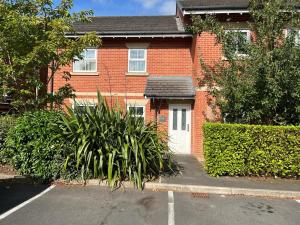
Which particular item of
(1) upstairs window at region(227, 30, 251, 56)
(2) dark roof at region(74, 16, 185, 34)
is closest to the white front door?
(2) dark roof at region(74, 16, 185, 34)

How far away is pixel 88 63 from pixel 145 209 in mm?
9380

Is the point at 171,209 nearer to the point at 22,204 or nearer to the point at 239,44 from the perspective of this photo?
the point at 22,204

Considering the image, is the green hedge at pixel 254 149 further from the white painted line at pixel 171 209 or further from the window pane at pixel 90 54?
the window pane at pixel 90 54

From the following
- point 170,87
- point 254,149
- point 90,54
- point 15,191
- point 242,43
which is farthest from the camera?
point 90,54

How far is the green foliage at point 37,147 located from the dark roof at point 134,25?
6.77 metres

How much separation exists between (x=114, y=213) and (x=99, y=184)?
1873mm

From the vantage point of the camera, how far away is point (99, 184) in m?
7.21

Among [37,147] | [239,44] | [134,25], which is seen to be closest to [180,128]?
[239,44]

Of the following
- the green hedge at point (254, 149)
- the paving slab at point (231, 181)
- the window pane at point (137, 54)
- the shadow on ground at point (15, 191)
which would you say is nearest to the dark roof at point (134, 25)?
the window pane at point (137, 54)

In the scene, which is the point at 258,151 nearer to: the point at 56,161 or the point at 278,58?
the point at 278,58

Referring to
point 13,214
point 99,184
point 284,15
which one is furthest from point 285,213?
point 284,15

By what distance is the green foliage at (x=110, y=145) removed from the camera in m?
7.14

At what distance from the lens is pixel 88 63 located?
13492 millimetres

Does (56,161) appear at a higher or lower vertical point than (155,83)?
lower
